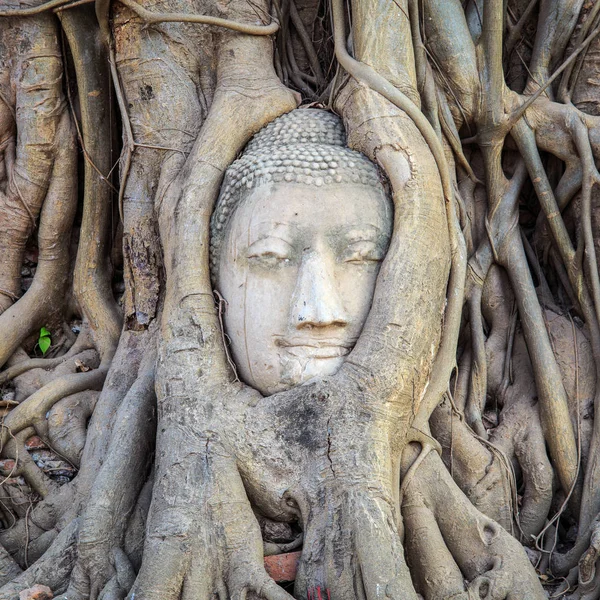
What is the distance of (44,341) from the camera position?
162 inches

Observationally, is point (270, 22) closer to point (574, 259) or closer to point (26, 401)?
point (574, 259)

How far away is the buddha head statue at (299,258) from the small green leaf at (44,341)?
3.95 feet

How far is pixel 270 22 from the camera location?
379 cm

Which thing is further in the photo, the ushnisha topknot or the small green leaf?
the small green leaf

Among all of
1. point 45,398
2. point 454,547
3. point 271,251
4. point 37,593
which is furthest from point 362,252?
point 37,593

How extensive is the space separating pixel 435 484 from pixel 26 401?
1.81 meters

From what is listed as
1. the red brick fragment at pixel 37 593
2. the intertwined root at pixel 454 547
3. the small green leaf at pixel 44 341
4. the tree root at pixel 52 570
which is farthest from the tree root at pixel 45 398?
the intertwined root at pixel 454 547

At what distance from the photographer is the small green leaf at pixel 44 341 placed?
13.5 feet

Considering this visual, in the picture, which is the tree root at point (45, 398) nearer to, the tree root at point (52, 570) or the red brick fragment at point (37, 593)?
the tree root at point (52, 570)

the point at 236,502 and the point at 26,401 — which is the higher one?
the point at 236,502

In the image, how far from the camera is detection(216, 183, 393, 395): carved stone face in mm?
3115

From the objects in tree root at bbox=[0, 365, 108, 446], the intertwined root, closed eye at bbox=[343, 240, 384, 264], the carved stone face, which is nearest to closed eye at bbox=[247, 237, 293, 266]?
the carved stone face

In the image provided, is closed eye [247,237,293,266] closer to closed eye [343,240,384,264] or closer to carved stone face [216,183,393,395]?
carved stone face [216,183,393,395]

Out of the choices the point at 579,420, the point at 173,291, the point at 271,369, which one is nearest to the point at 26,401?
the point at 173,291
